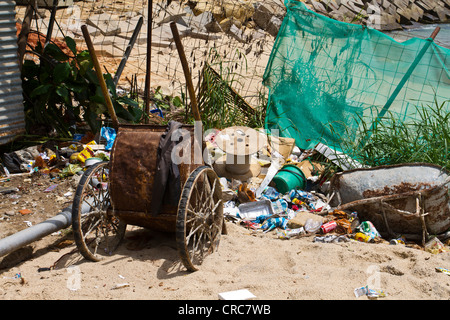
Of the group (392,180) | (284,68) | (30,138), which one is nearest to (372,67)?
(284,68)

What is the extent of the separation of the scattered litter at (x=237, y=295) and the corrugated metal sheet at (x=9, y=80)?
3.70m

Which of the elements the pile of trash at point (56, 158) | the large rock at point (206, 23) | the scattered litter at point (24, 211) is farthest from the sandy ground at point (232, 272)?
the large rock at point (206, 23)

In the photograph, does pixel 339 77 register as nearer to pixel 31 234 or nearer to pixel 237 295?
pixel 237 295

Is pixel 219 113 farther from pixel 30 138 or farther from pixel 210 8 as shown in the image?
pixel 210 8

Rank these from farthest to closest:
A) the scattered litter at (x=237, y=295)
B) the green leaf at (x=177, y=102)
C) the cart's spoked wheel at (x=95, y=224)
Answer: the green leaf at (x=177, y=102), the cart's spoked wheel at (x=95, y=224), the scattered litter at (x=237, y=295)

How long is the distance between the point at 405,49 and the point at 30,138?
4.46m

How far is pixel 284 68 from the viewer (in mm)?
6707

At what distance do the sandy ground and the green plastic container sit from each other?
118cm

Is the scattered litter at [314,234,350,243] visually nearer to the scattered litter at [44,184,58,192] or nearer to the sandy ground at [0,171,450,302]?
the sandy ground at [0,171,450,302]

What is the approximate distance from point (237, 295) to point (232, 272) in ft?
1.57

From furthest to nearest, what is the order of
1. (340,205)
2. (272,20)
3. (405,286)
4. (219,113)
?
(272,20) < (219,113) < (340,205) < (405,286)

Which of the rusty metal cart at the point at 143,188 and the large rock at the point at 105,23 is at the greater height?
the large rock at the point at 105,23

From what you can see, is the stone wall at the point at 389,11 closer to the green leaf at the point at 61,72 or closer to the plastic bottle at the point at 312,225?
the green leaf at the point at 61,72

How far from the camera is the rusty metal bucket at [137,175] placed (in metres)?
3.63
